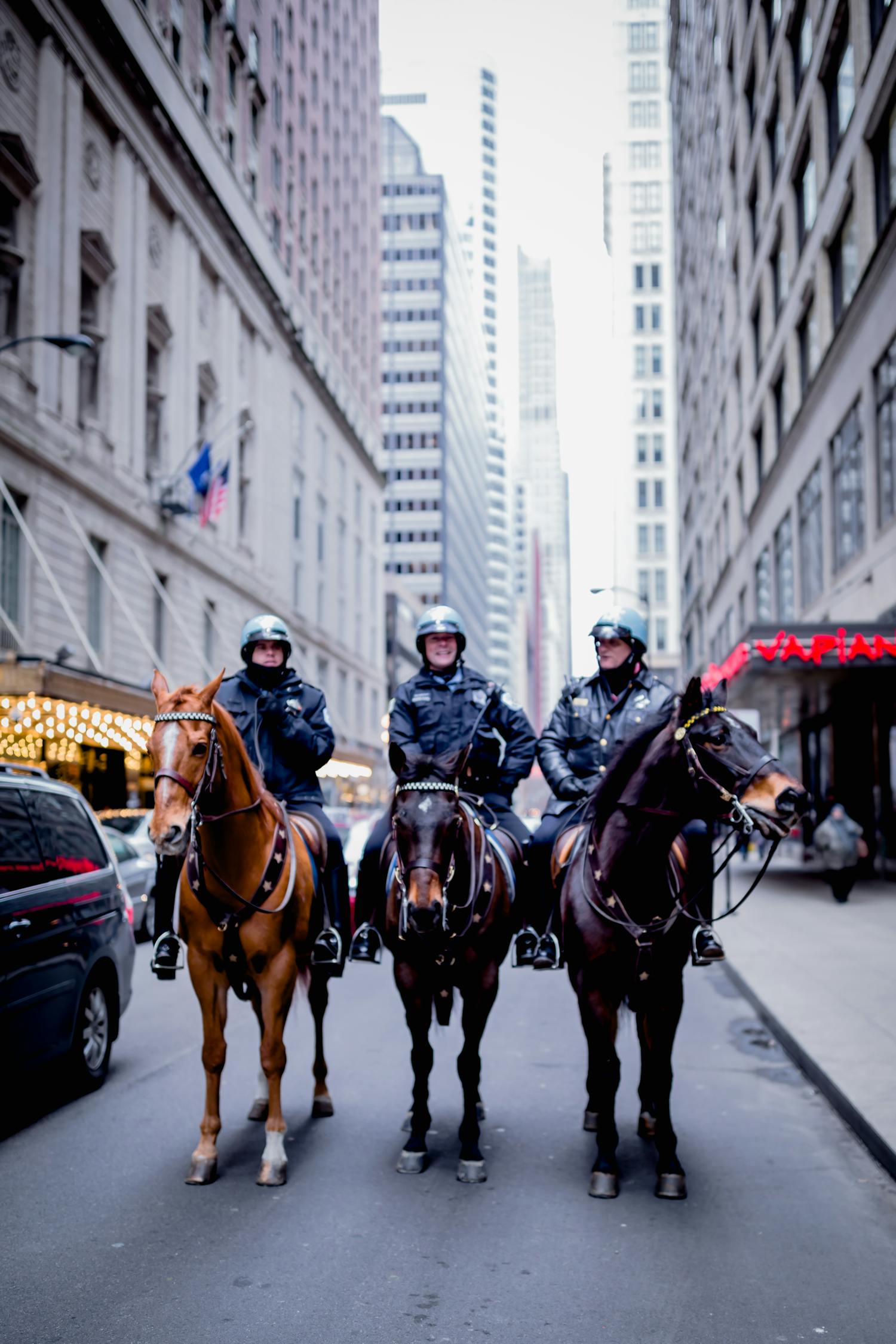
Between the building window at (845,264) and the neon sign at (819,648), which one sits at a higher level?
→ the building window at (845,264)

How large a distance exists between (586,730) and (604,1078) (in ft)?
6.84

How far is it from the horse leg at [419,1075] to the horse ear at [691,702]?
2013mm

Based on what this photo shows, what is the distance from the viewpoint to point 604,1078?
6.14 m

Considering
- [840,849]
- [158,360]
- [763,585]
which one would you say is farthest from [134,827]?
[763,585]

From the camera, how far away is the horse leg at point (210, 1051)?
630 cm

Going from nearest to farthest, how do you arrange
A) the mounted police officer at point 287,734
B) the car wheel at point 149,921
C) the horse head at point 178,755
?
1. the horse head at point 178,755
2. the mounted police officer at point 287,734
3. the car wheel at point 149,921

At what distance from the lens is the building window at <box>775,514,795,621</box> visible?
3597 cm

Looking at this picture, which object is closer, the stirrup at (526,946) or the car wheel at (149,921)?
the stirrup at (526,946)

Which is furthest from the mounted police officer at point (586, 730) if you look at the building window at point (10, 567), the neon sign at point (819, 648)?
the building window at point (10, 567)

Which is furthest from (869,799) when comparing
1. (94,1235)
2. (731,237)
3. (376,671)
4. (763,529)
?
(376,671)

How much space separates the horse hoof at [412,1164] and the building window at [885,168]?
21.2 metres

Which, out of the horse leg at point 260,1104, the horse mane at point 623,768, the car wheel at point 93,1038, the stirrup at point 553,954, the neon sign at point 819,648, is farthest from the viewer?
the neon sign at point 819,648

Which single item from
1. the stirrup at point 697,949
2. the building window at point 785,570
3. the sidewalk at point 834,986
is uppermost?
the building window at point 785,570

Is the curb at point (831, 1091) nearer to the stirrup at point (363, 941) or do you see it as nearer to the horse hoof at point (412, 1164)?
the horse hoof at point (412, 1164)
